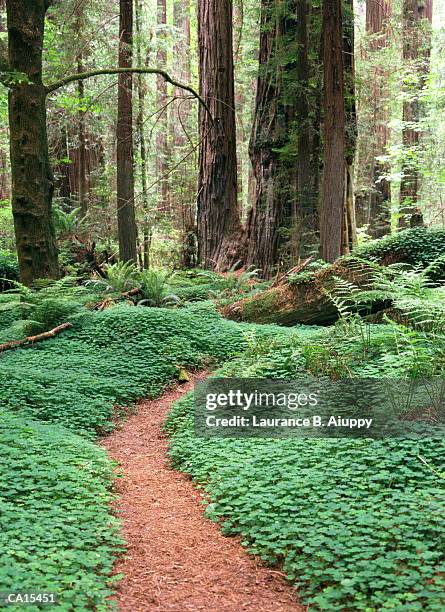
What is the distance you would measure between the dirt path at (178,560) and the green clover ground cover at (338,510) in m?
0.13

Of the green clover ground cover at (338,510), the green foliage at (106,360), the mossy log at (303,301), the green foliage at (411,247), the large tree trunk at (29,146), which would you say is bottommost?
the green clover ground cover at (338,510)

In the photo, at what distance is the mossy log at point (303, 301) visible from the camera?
10.2 m

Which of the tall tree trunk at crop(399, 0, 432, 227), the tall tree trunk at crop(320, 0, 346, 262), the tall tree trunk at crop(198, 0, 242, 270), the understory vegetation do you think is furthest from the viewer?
the tall tree trunk at crop(399, 0, 432, 227)

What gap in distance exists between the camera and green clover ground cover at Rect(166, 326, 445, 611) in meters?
3.43

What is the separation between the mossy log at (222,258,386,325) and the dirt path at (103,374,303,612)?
5235 mm

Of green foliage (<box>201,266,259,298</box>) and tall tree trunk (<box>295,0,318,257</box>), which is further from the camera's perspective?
green foliage (<box>201,266,259,298</box>)

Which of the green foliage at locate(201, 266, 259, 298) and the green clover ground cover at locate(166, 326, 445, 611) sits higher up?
the green foliage at locate(201, 266, 259, 298)

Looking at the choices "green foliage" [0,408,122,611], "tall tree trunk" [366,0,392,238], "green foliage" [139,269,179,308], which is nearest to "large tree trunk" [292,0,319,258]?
"green foliage" [139,269,179,308]

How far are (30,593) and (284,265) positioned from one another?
11952mm

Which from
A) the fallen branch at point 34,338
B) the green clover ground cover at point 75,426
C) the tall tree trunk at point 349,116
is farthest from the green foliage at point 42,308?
the tall tree trunk at point 349,116

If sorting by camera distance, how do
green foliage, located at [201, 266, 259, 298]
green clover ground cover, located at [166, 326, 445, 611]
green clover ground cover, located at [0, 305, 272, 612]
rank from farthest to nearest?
green foliage, located at [201, 266, 259, 298]
green clover ground cover, located at [0, 305, 272, 612]
green clover ground cover, located at [166, 326, 445, 611]

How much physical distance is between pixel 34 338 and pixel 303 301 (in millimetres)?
4601

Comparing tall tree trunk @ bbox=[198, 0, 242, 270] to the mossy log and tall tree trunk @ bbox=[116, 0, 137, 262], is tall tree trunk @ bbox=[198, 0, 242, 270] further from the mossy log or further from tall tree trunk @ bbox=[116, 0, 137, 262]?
the mossy log

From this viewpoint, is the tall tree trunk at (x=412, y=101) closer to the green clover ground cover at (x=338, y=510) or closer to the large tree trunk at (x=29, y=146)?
the large tree trunk at (x=29, y=146)
